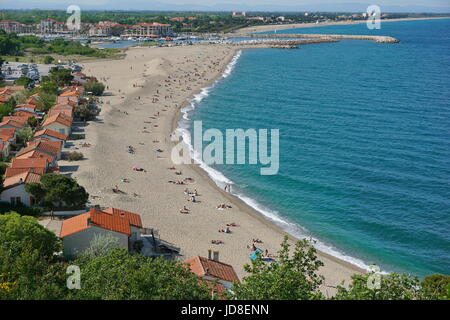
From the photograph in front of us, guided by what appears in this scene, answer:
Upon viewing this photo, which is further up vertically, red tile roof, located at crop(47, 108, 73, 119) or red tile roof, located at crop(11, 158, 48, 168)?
red tile roof, located at crop(47, 108, 73, 119)

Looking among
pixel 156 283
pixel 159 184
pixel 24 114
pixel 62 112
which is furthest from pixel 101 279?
pixel 24 114

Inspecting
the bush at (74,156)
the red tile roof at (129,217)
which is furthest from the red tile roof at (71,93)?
the red tile roof at (129,217)

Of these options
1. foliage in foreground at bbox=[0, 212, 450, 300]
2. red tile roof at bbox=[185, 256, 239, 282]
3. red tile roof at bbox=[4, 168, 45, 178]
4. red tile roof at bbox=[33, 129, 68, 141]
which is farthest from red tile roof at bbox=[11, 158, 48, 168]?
red tile roof at bbox=[185, 256, 239, 282]

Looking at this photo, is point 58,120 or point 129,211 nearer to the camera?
point 129,211

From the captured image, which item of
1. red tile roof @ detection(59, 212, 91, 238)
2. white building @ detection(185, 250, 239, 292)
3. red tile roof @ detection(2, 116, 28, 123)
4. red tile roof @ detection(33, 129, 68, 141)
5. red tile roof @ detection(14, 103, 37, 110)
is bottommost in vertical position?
white building @ detection(185, 250, 239, 292)

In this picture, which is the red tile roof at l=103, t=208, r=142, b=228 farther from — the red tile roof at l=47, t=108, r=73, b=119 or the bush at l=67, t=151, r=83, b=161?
the red tile roof at l=47, t=108, r=73, b=119

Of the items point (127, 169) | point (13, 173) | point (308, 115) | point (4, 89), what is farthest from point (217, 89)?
point (13, 173)

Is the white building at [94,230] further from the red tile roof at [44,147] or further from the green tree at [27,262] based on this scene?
the red tile roof at [44,147]

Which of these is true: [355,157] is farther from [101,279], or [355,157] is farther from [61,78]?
[61,78]
